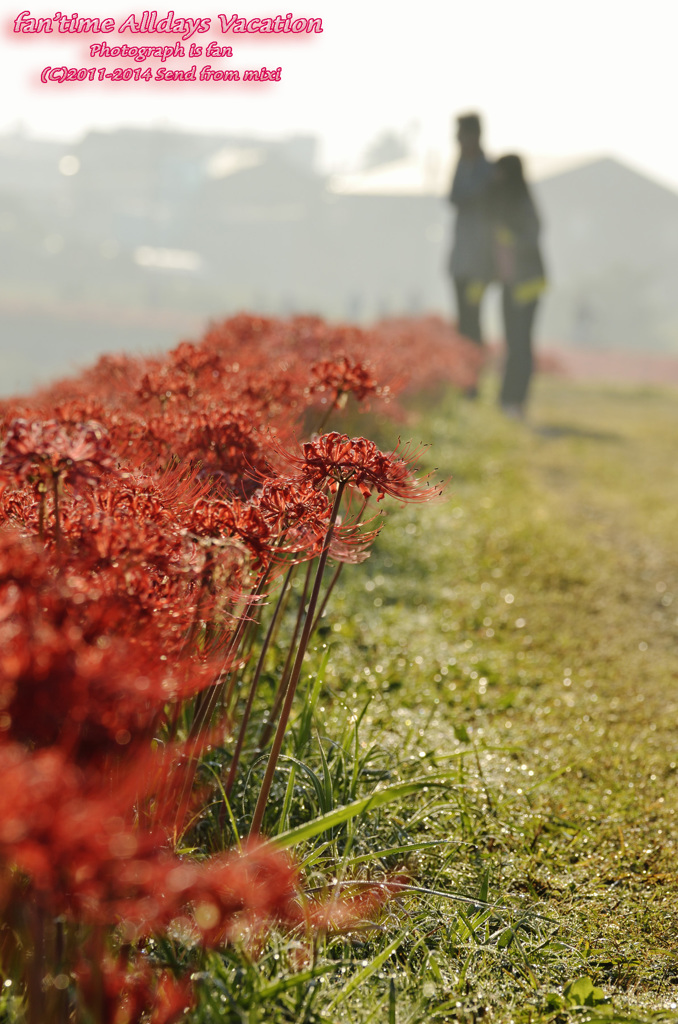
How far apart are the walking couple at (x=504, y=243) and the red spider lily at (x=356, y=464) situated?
1197cm

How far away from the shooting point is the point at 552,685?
4.24 metres

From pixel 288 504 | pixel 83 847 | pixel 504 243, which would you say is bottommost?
pixel 83 847

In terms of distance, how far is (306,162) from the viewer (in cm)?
13038

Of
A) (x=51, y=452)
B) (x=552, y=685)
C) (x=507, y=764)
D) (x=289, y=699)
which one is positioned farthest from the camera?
(x=552, y=685)

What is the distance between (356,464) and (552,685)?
2663mm

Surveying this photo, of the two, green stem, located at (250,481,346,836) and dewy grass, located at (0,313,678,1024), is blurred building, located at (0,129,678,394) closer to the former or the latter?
dewy grass, located at (0,313,678,1024)

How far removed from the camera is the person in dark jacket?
13445mm

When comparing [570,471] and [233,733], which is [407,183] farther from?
[233,733]

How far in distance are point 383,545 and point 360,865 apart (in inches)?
138

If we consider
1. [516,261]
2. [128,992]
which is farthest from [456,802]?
[516,261]

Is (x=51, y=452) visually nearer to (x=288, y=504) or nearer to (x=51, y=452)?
(x=51, y=452)

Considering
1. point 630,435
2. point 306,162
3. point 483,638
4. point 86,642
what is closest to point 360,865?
point 86,642

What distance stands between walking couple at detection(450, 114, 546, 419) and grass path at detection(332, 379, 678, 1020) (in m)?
4.97

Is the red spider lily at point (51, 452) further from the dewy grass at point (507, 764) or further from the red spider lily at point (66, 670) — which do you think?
the dewy grass at point (507, 764)
